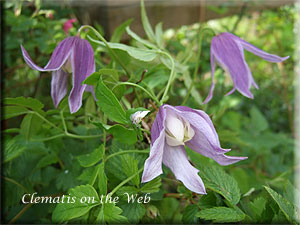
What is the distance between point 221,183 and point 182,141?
3.3 inches

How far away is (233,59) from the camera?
1.65ft

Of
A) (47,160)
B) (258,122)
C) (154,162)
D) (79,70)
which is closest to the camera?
(154,162)

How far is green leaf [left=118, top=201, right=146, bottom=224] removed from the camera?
0.38 meters

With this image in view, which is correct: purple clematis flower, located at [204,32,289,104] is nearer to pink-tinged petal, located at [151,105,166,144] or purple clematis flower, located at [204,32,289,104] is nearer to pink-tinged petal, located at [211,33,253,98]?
pink-tinged petal, located at [211,33,253,98]

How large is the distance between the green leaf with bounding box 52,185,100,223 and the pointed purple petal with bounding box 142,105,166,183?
2.9 inches

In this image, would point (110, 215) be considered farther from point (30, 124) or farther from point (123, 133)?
point (30, 124)

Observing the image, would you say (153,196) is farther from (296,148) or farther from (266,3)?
(266,3)

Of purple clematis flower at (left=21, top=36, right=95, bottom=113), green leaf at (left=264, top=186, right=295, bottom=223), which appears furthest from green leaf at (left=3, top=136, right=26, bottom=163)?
green leaf at (left=264, top=186, right=295, bottom=223)

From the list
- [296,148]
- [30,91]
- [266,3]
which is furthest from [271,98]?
[30,91]

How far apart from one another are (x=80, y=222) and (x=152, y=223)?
0.32ft

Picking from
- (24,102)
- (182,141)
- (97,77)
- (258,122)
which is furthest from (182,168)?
(258,122)

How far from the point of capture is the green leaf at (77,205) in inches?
13.9

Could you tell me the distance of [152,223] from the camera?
430 millimetres

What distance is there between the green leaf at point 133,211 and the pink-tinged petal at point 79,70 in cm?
15
